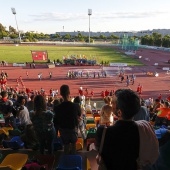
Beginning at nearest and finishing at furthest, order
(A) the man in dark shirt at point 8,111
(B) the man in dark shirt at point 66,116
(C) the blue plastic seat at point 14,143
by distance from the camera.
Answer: (B) the man in dark shirt at point 66,116, (C) the blue plastic seat at point 14,143, (A) the man in dark shirt at point 8,111

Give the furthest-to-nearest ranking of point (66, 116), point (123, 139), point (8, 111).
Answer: point (8, 111)
point (66, 116)
point (123, 139)

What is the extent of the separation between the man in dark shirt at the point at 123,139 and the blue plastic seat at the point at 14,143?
4.21 m

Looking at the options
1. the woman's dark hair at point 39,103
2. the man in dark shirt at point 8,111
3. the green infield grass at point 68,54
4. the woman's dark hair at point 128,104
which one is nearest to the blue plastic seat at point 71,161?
the woman's dark hair at point 39,103

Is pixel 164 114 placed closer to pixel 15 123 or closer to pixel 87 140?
pixel 87 140

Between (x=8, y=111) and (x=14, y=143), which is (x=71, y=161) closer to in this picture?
(x=14, y=143)

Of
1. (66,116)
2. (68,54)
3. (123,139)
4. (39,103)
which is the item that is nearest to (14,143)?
(39,103)

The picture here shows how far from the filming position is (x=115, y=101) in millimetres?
Result: 2695

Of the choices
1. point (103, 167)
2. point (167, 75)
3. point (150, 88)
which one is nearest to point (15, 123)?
point (103, 167)

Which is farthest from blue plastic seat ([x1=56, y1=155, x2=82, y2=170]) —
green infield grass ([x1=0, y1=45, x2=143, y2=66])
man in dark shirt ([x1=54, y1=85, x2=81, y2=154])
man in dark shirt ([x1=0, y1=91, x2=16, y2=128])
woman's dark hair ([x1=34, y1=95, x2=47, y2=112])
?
green infield grass ([x1=0, y1=45, x2=143, y2=66])

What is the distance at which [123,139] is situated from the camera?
2455 millimetres

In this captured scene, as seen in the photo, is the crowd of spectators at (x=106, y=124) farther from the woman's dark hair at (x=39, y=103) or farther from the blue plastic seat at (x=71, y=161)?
the blue plastic seat at (x=71, y=161)

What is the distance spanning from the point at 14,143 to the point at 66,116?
224 centimetres

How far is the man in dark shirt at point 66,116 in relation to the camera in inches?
188

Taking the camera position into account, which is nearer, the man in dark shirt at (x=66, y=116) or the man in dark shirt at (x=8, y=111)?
the man in dark shirt at (x=66, y=116)
